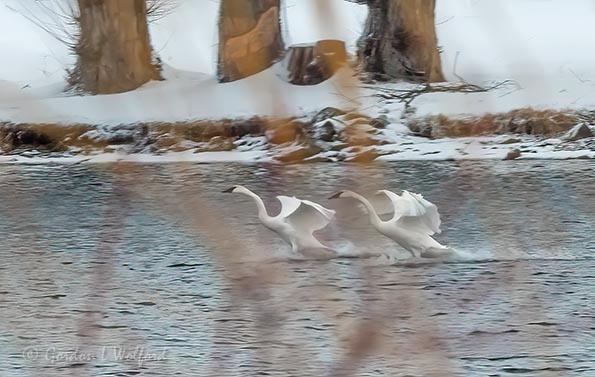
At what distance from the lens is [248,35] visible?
2.10ft

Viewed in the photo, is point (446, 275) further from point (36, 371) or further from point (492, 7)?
point (492, 7)

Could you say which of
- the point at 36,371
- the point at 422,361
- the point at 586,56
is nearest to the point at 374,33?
the point at 422,361

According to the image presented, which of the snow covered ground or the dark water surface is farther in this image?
the dark water surface

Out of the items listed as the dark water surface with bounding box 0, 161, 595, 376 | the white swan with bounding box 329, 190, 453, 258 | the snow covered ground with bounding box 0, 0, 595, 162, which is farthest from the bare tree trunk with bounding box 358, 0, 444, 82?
the white swan with bounding box 329, 190, 453, 258

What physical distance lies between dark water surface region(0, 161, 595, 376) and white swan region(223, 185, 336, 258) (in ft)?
0.14

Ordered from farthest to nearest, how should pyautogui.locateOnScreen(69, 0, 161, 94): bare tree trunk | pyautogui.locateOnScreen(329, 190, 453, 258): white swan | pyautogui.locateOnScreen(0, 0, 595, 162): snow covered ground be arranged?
pyautogui.locateOnScreen(329, 190, 453, 258): white swan → pyautogui.locateOnScreen(69, 0, 161, 94): bare tree trunk → pyautogui.locateOnScreen(0, 0, 595, 162): snow covered ground

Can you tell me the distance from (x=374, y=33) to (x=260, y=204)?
79 cm

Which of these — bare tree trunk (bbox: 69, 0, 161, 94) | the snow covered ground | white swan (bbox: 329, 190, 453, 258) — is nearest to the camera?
the snow covered ground

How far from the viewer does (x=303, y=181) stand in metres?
1.99

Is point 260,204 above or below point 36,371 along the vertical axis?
above

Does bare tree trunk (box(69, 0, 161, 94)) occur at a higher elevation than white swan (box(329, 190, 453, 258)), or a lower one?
higher

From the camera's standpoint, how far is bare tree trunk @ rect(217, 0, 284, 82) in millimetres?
629

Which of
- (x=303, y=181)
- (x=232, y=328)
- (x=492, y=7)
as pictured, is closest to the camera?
(x=492, y=7)

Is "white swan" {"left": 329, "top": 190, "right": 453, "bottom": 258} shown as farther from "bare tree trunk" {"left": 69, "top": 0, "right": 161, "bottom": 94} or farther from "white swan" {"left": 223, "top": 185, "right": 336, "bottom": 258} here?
"bare tree trunk" {"left": 69, "top": 0, "right": 161, "bottom": 94}
